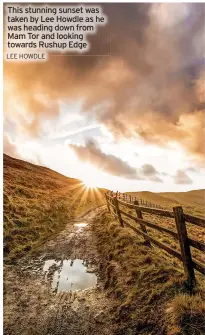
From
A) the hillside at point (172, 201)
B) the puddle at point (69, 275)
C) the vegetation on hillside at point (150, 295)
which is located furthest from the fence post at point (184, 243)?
the hillside at point (172, 201)

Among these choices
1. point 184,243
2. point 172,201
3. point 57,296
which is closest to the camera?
point 184,243

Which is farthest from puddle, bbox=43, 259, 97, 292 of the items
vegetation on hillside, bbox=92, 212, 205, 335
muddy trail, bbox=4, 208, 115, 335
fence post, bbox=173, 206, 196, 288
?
fence post, bbox=173, 206, 196, 288

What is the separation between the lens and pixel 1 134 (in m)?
7.20

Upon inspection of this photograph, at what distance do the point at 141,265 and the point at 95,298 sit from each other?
54.5 inches

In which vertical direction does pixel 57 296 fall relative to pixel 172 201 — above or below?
above

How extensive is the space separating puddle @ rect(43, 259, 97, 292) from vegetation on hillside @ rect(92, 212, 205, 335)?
52 cm

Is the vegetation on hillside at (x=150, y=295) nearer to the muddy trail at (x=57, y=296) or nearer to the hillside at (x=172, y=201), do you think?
the muddy trail at (x=57, y=296)

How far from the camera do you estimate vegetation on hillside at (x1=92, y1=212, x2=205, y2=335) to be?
4.58 metres

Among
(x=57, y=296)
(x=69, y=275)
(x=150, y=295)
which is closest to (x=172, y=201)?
(x=69, y=275)

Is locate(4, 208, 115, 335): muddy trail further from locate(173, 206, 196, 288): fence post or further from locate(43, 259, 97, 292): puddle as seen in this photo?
locate(173, 206, 196, 288): fence post

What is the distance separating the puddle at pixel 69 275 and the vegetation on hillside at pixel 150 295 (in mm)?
522

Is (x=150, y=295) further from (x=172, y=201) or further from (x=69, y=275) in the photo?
(x=172, y=201)

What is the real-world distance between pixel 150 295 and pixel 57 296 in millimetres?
2333

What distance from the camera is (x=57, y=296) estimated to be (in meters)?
6.52
